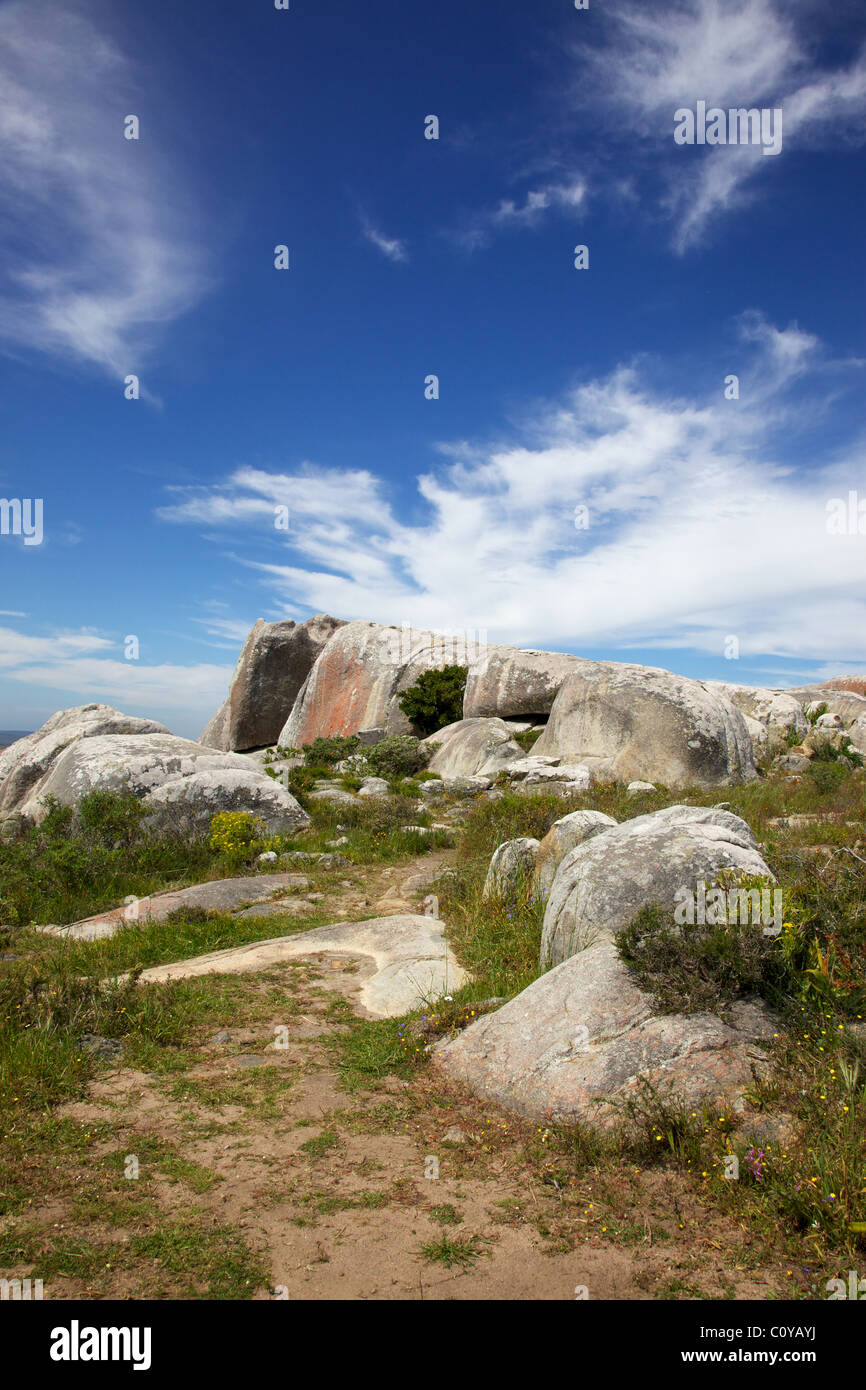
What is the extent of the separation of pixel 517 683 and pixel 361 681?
284 inches

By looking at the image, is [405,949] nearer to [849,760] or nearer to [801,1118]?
[801,1118]

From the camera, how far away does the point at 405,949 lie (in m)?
8.19

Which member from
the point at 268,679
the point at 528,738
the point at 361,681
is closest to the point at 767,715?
the point at 528,738

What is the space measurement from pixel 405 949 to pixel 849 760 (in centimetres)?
1834

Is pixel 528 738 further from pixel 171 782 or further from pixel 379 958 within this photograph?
pixel 379 958

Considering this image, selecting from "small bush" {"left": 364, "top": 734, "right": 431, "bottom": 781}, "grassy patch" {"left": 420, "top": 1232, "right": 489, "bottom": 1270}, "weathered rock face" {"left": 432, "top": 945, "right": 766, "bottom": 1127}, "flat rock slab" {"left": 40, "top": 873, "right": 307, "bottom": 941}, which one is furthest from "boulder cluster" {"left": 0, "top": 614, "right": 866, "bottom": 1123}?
"grassy patch" {"left": 420, "top": 1232, "right": 489, "bottom": 1270}

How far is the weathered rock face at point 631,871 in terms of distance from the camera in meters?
5.93

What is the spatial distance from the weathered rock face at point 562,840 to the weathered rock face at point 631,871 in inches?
62.4

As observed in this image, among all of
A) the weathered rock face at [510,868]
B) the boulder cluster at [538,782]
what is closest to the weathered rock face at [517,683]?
the boulder cluster at [538,782]

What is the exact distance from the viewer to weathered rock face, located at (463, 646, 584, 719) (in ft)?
84.6

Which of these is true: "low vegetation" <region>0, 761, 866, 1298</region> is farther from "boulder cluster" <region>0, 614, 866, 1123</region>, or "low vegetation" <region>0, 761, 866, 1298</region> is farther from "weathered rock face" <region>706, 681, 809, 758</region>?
"weathered rock face" <region>706, 681, 809, 758</region>

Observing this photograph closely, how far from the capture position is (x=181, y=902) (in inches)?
390

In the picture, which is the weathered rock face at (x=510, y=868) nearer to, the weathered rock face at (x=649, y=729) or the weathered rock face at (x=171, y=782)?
the weathered rock face at (x=171, y=782)
